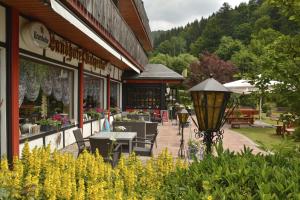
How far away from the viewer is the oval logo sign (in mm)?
7156

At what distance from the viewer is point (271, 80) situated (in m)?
3.72

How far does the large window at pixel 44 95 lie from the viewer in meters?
8.08

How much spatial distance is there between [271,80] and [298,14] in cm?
70

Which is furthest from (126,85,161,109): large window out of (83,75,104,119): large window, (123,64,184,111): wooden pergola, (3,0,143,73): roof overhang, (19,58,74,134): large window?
(3,0,143,73): roof overhang

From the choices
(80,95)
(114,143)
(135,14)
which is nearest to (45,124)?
(114,143)

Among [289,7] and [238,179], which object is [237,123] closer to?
[289,7]

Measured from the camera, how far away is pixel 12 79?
6684 mm

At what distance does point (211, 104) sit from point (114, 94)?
16295 mm

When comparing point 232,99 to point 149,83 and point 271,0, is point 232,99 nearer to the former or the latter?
point 271,0

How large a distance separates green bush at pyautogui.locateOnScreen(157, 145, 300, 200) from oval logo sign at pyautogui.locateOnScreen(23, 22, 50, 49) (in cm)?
502

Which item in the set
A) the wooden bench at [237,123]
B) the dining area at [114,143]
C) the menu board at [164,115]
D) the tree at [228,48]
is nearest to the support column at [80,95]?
the dining area at [114,143]

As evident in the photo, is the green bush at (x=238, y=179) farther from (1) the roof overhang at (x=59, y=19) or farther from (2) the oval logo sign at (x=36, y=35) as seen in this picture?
(2) the oval logo sign at (x=36, y=35)

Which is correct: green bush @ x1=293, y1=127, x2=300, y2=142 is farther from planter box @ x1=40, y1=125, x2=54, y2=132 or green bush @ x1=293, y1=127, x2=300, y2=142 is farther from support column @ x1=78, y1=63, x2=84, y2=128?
support column @ x1=78, y1=63, x2=84, y2=128

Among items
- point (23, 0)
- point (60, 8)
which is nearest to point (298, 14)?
point (60, 8)
